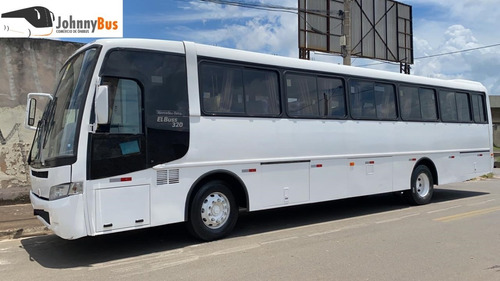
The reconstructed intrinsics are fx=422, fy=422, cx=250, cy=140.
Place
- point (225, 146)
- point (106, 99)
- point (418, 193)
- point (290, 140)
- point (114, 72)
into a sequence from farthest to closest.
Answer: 1. point (418, 193)
2. point (290, 140)
3. point (225, 146)
4. point (114, 72)
5. point (106, 99)

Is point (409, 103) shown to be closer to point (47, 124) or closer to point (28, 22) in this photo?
point (47, 124)

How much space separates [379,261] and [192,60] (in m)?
Result: 4.05

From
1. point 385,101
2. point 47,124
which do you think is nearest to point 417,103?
point 385,101

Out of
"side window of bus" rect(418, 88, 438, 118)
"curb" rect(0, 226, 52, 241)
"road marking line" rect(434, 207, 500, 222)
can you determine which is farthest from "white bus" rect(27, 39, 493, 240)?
"curb" rect(0, 226, 52, 241)

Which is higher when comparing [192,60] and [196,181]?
[192,60]

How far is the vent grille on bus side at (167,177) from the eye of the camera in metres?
6.23

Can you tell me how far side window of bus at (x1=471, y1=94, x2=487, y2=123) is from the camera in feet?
40.0

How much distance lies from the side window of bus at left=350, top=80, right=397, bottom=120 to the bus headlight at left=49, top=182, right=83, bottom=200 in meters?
5.74

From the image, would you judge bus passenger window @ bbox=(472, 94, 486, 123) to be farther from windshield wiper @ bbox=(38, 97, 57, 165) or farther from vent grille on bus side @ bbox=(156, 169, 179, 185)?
windshield wiper @ bbox=(38, 97, 57, 165)

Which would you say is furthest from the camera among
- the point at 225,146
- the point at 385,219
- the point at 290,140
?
the point at 385,219

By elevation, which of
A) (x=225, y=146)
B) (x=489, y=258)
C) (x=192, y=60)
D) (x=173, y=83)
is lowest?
(x=489, y=258)

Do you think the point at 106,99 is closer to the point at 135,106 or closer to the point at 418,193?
the point at 135,106

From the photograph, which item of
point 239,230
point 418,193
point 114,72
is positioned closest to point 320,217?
point 239,230

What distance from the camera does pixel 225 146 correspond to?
6.93m
